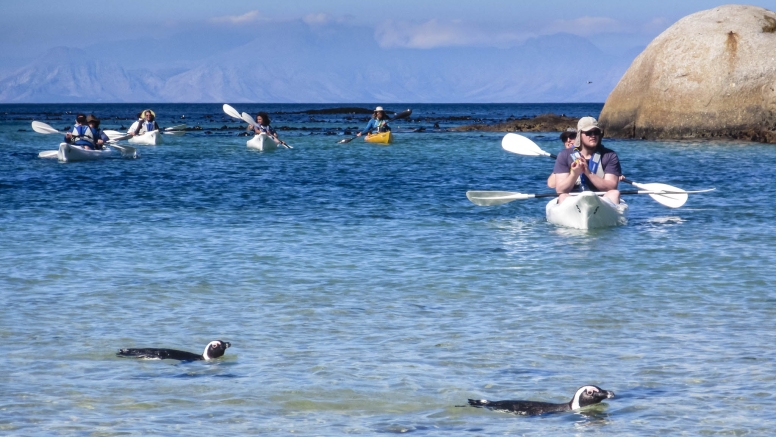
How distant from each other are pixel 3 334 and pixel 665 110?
118ft

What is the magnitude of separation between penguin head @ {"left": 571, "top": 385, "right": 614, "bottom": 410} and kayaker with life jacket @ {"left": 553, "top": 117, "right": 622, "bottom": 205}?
8401 millimetres

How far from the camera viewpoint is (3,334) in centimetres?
982

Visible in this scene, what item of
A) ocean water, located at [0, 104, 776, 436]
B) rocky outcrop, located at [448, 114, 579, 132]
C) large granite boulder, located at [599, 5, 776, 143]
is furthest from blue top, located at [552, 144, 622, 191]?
rocky outcrop, located at [448, 114, 579, 132]

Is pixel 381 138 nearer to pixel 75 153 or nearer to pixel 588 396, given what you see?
pixel 75 153

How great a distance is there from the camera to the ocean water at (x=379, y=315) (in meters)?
7.41

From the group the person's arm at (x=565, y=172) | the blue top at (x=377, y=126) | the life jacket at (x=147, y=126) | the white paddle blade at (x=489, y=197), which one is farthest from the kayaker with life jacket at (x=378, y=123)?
the person's arm at (x=565, y=172)

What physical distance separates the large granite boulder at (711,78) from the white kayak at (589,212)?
80.1ft

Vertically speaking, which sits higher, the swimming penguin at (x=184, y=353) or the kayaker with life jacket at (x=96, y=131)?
the kayaker with life jacket at (x=96, y=131)

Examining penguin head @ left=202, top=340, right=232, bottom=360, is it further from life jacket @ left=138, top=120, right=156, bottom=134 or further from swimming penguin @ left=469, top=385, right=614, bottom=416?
life jacket @ left=138, top=120, right=156, bottom=134

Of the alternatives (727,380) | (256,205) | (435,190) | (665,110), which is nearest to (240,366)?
(727,380)

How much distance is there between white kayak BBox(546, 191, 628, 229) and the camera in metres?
16.6

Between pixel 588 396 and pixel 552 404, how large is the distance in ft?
0.96

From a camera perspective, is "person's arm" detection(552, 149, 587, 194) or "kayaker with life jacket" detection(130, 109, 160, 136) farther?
"kayaker with life jacket" detection(130, 109, 160, 136)

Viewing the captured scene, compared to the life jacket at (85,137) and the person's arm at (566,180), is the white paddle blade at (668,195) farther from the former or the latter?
the life jacket at (85,137)
